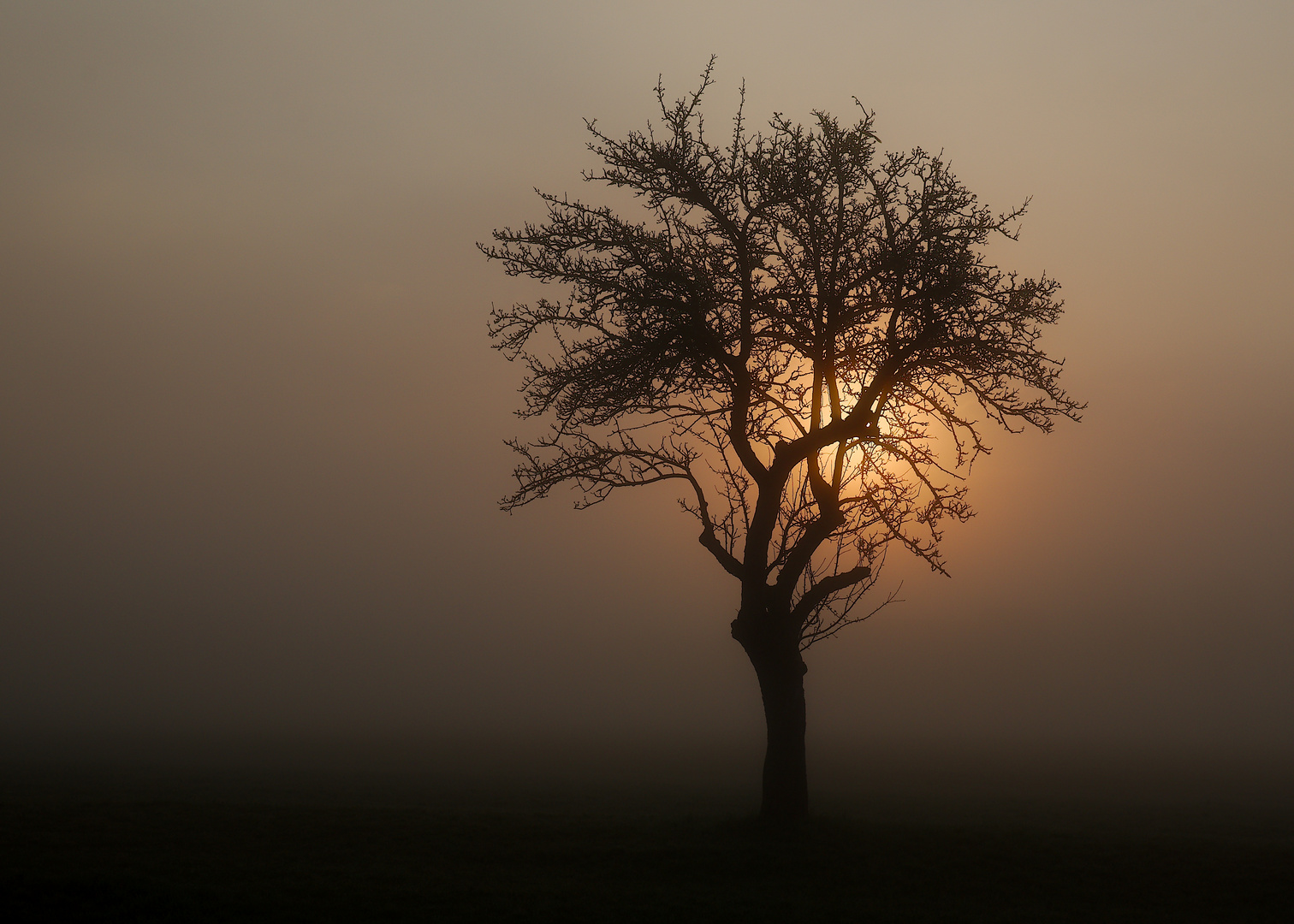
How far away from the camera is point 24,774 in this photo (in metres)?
34.9

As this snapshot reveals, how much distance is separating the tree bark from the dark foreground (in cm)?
64

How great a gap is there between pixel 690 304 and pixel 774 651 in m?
7.50

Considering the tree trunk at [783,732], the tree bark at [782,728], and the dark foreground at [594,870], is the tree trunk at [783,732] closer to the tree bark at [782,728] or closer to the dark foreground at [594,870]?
the tree bark at [782,728]

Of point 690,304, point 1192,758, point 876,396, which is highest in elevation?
point 690,304

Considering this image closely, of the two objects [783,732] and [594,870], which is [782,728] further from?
[594,870]

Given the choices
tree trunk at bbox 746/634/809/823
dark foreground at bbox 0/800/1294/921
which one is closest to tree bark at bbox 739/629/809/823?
tree trunk at bbox 746/634/809/823

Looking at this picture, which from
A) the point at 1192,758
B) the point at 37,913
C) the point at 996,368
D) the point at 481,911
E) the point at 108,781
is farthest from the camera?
the point at 1192,758

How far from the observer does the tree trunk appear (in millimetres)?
18859

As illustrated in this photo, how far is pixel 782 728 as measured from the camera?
19.3 metres

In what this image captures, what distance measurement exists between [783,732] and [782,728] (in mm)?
70

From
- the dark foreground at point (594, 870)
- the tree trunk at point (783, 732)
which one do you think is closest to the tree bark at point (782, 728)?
the tree trunk at point (783, 732)

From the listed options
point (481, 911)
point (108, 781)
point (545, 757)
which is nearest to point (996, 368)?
point (481, 911)

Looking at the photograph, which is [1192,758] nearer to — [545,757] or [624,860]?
[545,757]

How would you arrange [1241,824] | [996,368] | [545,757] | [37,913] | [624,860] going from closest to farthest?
[37,913]
[624,860]
[996,368]
[1241,824]
[545,757]
